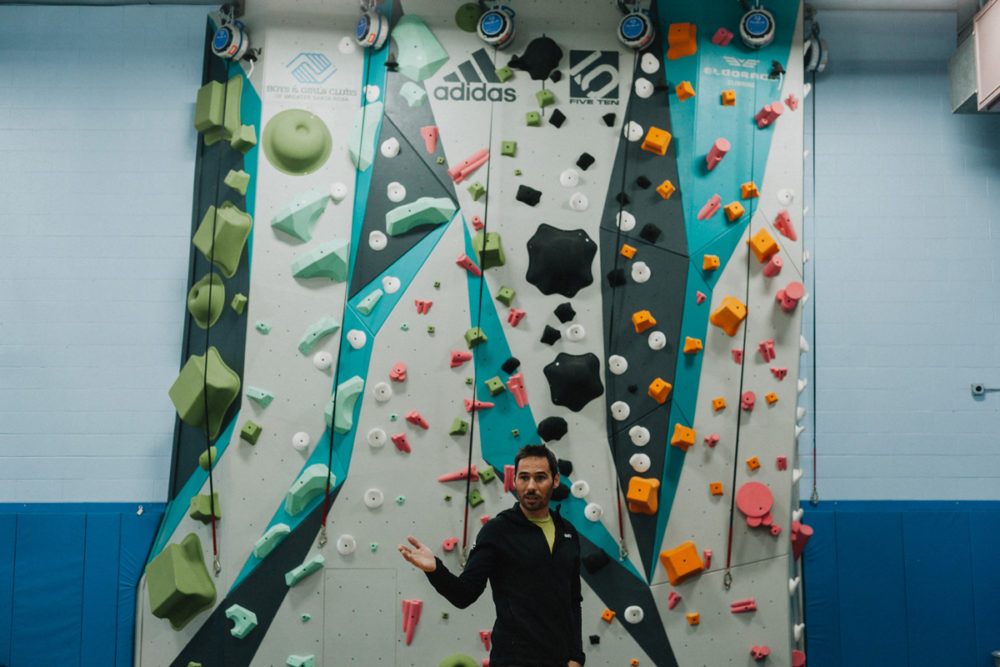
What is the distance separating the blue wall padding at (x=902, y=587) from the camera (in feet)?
12.8

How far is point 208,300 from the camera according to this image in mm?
3623

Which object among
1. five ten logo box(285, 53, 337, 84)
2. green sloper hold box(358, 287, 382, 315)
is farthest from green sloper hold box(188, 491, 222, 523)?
five ten logo box(285, 53, 337, 84)

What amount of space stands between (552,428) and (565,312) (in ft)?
1.86

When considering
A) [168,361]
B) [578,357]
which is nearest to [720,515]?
[578,357]

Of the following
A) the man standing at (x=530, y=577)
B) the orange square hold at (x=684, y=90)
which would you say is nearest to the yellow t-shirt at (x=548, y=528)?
the man standing at (x=530, y=577)

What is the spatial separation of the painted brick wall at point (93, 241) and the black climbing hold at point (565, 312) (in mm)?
2107

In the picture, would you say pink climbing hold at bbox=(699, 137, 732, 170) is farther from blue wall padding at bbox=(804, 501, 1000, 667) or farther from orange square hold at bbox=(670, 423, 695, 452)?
blue wall padding at bbox=(804, 501, 1000, 667)

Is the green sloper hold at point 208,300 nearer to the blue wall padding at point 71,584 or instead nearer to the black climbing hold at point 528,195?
the blue wall padding at point 71,584

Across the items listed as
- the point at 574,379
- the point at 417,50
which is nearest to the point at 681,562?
the point at 574,379

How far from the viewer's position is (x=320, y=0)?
12.3 feet

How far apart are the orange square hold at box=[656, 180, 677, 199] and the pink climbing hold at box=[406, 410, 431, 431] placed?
5.31 ft

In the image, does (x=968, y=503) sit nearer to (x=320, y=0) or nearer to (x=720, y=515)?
(x=720, y=515)

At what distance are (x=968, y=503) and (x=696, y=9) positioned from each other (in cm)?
303

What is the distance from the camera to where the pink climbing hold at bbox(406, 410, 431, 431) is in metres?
3.52
